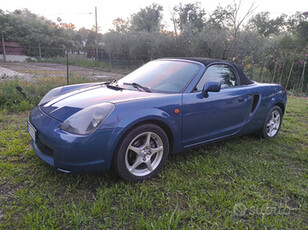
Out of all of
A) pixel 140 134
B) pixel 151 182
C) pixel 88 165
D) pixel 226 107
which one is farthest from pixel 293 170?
pixel 88 165

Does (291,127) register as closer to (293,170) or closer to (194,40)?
(293,170)

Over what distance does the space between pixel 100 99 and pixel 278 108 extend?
3136 mm

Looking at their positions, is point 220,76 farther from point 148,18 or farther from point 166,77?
point 148,18

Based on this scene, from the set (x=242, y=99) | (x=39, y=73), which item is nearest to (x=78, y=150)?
(x=242, y=99)

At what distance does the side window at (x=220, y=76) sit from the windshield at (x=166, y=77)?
0.51 feet

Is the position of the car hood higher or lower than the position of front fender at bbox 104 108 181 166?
higher

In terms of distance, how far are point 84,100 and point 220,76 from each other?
191cm

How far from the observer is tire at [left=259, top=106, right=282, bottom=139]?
385 cm

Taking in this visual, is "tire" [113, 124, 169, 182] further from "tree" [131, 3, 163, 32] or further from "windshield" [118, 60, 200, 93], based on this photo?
"tree" [131, 3, 163, 32]

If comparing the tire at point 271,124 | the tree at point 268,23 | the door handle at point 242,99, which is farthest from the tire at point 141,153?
the tree at point 268,23

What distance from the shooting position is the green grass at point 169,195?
1.91m

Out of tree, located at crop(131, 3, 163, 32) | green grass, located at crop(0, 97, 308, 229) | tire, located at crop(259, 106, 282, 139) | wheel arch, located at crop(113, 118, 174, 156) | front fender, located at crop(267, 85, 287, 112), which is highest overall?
tree, located at crop(131, 3, 163, 32)

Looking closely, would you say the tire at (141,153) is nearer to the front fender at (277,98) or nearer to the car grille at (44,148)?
the car grille at (44,148)

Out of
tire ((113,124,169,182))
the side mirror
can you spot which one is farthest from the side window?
tire ((113,124,169,182))
